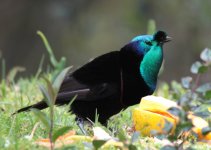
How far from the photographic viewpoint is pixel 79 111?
470 cm

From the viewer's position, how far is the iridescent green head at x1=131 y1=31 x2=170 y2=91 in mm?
4656

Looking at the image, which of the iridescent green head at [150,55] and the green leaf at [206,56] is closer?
the green leaf at [206,56]

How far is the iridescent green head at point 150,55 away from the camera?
4.66m

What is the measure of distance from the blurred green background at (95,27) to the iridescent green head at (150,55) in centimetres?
490

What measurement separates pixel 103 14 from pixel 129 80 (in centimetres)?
571

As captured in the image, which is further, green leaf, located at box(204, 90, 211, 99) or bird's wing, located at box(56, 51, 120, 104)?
bird's wing, located at box(56, 51, 120, 104)

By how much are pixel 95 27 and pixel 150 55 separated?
5.42 metres

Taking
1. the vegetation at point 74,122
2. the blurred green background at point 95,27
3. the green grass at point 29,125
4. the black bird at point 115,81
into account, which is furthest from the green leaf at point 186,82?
the blurred green background at point 95,27

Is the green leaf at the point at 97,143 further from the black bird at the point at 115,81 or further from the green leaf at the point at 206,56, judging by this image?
the black bird at the point at 115,81

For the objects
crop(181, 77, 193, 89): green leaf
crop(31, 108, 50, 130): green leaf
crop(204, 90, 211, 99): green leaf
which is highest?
crop(181, 77, 193, 89): green leaf

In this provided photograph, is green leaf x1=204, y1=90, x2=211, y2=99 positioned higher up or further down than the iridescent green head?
higher up

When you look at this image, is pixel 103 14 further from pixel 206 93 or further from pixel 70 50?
pixel 206 93

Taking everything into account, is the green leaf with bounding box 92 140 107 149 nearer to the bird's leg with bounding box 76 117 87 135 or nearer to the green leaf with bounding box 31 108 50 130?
the green leaf with bounding box 31 108 50 130

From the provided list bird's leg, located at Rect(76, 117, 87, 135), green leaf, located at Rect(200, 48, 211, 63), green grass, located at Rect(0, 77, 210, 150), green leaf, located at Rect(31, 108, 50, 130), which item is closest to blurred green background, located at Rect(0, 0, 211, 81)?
green grass, located at Rect(0, 77, 210, 150)
